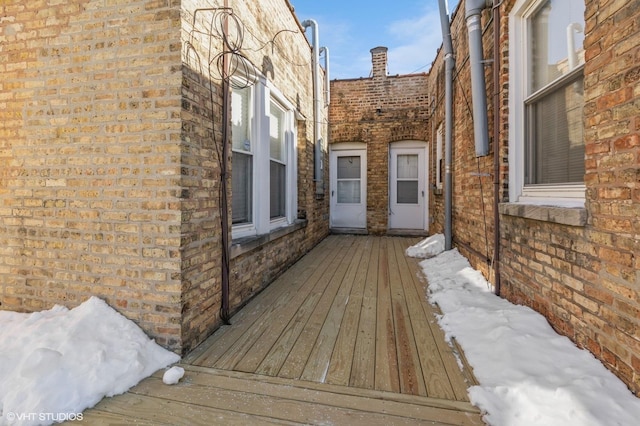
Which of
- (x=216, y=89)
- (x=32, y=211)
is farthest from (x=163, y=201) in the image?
(x=32, y=211)

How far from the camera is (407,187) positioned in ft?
24.9

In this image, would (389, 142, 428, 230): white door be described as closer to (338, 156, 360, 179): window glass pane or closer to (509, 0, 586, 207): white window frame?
(338, 156, 360, 179): window glass pane

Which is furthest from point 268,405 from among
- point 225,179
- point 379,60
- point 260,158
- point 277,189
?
point 379,60

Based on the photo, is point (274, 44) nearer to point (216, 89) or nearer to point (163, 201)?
point (216, 89)

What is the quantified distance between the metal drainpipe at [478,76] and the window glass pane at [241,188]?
2.35 m

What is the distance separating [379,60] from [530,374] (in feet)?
23.9

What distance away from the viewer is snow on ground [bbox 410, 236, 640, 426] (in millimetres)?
1396

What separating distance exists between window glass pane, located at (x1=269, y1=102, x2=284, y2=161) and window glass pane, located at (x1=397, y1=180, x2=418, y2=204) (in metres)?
3.99

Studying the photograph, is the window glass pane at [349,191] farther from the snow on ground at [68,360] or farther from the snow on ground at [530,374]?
the snow on ground at [68,360]

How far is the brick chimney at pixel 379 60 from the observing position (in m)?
7.39

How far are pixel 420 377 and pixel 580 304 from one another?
1.02 metres

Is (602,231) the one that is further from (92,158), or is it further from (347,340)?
(92,158)

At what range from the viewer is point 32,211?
2.36 m

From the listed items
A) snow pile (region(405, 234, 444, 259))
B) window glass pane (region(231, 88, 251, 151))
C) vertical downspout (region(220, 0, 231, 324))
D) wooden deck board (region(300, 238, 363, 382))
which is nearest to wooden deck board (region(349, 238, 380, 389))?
wooden deck board (region(300, 238, 363, 382))
